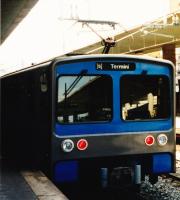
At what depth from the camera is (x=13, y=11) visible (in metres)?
16.8

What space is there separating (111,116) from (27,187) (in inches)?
66.3

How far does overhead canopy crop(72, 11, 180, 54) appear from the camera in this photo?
19922 millimetres

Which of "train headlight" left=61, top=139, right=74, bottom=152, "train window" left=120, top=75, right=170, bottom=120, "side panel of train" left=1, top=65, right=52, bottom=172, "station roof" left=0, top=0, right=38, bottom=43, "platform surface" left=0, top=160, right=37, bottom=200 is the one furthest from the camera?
"station roof" left=0, top=0, right=38, bottom=43

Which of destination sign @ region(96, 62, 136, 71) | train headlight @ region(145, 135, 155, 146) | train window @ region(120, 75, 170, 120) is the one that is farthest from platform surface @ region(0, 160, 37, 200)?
destination sign @ region(96, 62, 136, 71)

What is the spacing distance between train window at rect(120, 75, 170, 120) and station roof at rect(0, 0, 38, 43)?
802 cm

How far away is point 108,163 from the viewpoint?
740cm

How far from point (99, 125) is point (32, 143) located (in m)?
1.58

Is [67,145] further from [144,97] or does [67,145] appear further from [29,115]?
[29,115]

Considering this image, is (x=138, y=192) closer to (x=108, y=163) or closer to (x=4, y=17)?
(x=108, y=163)

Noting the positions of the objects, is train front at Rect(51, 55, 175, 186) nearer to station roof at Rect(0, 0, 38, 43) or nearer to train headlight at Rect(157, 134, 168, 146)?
train headlight at Rect(157, 134, 168, 146)

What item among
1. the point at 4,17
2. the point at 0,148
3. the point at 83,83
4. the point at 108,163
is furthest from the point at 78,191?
the point at 4,17

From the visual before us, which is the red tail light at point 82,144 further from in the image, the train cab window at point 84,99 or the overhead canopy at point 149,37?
the overhead canopy at point 149,37

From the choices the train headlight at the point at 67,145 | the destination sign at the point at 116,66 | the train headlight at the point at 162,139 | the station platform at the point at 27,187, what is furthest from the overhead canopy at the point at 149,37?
the train headlight at the point at 67,145

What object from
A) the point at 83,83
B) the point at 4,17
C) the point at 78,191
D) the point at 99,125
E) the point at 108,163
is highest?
the point at 4,17
